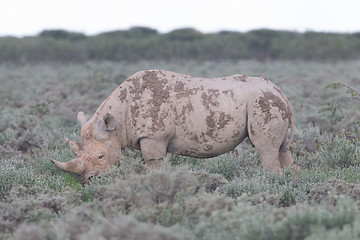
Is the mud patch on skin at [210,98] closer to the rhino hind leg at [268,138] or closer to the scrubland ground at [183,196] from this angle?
the rhino hind leg at [268,138]

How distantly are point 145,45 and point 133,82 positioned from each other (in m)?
28.4

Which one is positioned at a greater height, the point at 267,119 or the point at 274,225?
the point at 267,119

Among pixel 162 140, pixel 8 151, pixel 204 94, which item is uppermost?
pixel 204 94

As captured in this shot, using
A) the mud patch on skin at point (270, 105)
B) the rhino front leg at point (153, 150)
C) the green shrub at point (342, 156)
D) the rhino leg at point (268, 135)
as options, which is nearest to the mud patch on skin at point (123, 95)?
the rhino front leg at point (153, 150)

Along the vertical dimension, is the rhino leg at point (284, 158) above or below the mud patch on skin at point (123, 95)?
below

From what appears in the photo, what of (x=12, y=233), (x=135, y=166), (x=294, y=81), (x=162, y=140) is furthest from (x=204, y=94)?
(x=294, y=81)

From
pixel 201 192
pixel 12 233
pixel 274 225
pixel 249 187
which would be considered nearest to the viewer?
pixel 274 225

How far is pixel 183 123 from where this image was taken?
5.75 metres

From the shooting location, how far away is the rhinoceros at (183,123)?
571cm

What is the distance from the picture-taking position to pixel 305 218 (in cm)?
376

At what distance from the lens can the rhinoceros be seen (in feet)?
18.7

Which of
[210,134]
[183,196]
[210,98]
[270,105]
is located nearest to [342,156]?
[270,105]

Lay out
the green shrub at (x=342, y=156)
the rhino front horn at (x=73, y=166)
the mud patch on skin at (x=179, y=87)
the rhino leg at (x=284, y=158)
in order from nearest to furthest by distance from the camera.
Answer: the rhino front horn at (x=73, y=166), the mud patch on skin at (x=179, y=87), the rhino leg at (x=284, y=158), the green shrub at (x=342, y=156)

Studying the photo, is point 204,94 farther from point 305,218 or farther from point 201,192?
point 305,218
